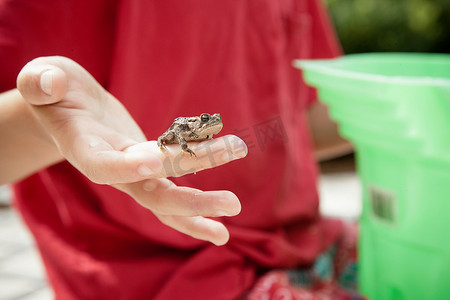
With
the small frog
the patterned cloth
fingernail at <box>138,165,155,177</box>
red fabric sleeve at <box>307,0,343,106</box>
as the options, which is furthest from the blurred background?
fingernail at <box>138,165,155,177</box>

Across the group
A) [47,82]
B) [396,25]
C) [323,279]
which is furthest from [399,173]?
[396,25]

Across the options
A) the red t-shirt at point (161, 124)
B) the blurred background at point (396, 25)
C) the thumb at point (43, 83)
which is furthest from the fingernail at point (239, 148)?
the blurred background at point (396, 25)

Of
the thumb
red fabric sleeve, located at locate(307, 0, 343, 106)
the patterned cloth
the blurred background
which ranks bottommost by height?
the patterned cloth

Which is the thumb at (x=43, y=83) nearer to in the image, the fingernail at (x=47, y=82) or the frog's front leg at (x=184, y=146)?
the fingernail at (x=47, y=82)

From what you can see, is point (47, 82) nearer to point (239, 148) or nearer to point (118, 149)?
point (118, 149)

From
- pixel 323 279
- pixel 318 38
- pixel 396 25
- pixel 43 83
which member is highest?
pixel 43 83

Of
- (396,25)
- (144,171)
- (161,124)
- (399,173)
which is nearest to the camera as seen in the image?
(144,171)

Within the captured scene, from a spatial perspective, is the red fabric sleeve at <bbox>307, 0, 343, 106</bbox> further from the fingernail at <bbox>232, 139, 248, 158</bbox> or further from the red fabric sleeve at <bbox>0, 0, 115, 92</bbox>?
the fingernail at <bbox>232, 139, 248, 158</bbox>
